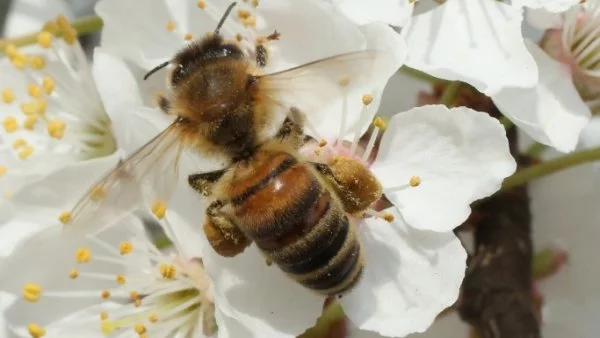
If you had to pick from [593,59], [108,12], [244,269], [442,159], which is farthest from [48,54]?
[593,59]

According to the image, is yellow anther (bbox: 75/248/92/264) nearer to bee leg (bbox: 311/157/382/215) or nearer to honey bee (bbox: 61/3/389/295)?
honey bee (bbox: 61/3/389/295)

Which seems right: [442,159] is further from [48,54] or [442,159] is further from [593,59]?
[48,54]

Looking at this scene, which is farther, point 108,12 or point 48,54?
point 48,54

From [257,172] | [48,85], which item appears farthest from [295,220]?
[48,85]

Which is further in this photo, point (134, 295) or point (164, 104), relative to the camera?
point (134, 295)

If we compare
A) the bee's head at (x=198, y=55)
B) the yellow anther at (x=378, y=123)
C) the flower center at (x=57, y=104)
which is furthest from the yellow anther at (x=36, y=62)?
the yellow anther at (x=378, y=123)

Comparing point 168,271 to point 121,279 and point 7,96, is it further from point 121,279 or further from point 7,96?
point 7,96
